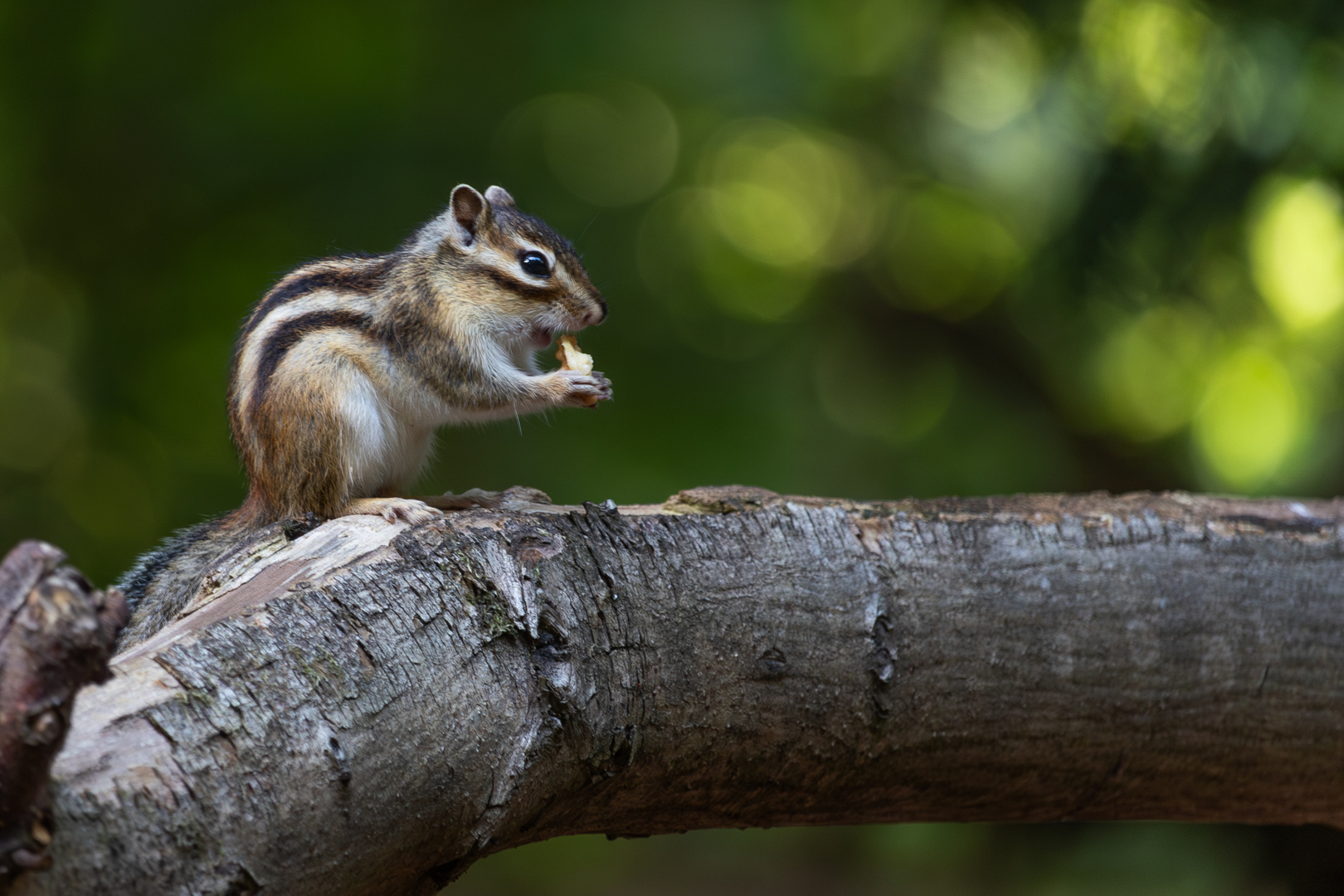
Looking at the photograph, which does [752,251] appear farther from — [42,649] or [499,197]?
[42,649]

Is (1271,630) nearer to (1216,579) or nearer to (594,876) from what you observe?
(1216,579)

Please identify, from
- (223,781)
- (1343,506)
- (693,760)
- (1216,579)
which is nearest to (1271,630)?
(1216,579)

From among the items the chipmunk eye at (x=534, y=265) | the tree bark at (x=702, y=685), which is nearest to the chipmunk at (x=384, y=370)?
the chipmunk eye at (x=534, y=265)

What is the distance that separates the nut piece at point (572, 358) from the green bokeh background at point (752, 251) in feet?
4.89

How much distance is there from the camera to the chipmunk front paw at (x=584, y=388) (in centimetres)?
252

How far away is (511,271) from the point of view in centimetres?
275

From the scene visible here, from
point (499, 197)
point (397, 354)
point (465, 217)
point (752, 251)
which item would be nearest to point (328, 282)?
point (397, 354)

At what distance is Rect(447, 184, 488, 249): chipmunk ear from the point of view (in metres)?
2.79

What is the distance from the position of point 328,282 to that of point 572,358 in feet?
2.00

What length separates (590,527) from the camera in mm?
1904

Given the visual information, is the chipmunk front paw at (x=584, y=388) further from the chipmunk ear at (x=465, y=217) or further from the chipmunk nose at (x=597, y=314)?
the chipmunk ear at (x=465, y=217)

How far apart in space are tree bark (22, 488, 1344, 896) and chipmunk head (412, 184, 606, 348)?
79 cm

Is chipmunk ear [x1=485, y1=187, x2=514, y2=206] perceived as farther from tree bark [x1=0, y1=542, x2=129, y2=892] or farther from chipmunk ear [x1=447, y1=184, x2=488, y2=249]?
tree bark [x1=0, y1=542, x2=129, y2=892]

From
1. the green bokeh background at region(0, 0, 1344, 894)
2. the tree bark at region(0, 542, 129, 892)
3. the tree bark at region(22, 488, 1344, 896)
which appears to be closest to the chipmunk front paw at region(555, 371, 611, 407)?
the tree bark at region(22, 488, 1344, 896)
